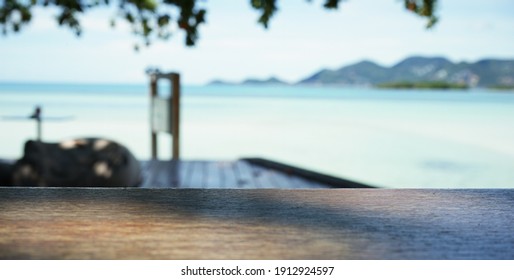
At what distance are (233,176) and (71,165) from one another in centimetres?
152

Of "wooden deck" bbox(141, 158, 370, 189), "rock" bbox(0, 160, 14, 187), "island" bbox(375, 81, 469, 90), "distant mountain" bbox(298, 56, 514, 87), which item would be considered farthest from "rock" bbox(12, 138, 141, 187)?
"island" bbox(375, 81, 469, 90)

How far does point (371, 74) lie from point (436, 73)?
671cm

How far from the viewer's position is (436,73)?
139 feet

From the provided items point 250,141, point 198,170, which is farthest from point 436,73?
point 198,170

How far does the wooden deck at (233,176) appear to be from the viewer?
458 centimetres

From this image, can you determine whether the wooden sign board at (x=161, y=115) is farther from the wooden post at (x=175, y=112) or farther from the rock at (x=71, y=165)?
the rock at (x=71, y=165)

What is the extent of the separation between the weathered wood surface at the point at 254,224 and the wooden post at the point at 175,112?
18.7ft

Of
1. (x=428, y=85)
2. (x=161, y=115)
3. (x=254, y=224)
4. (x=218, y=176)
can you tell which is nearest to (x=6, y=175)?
(x=218, y=176)

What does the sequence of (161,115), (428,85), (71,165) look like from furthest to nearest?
(428,85) < (161,115) < (71,165)

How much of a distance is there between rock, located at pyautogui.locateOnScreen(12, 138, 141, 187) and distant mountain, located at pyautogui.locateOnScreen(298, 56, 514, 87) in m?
29.6

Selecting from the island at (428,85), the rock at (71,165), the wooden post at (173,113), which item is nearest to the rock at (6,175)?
the rock at (71,165)

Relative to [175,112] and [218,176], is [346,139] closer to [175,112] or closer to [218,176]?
[175,112]

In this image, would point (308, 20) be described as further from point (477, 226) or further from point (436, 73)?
point (477, 226)

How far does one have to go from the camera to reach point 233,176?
16.5 feet
